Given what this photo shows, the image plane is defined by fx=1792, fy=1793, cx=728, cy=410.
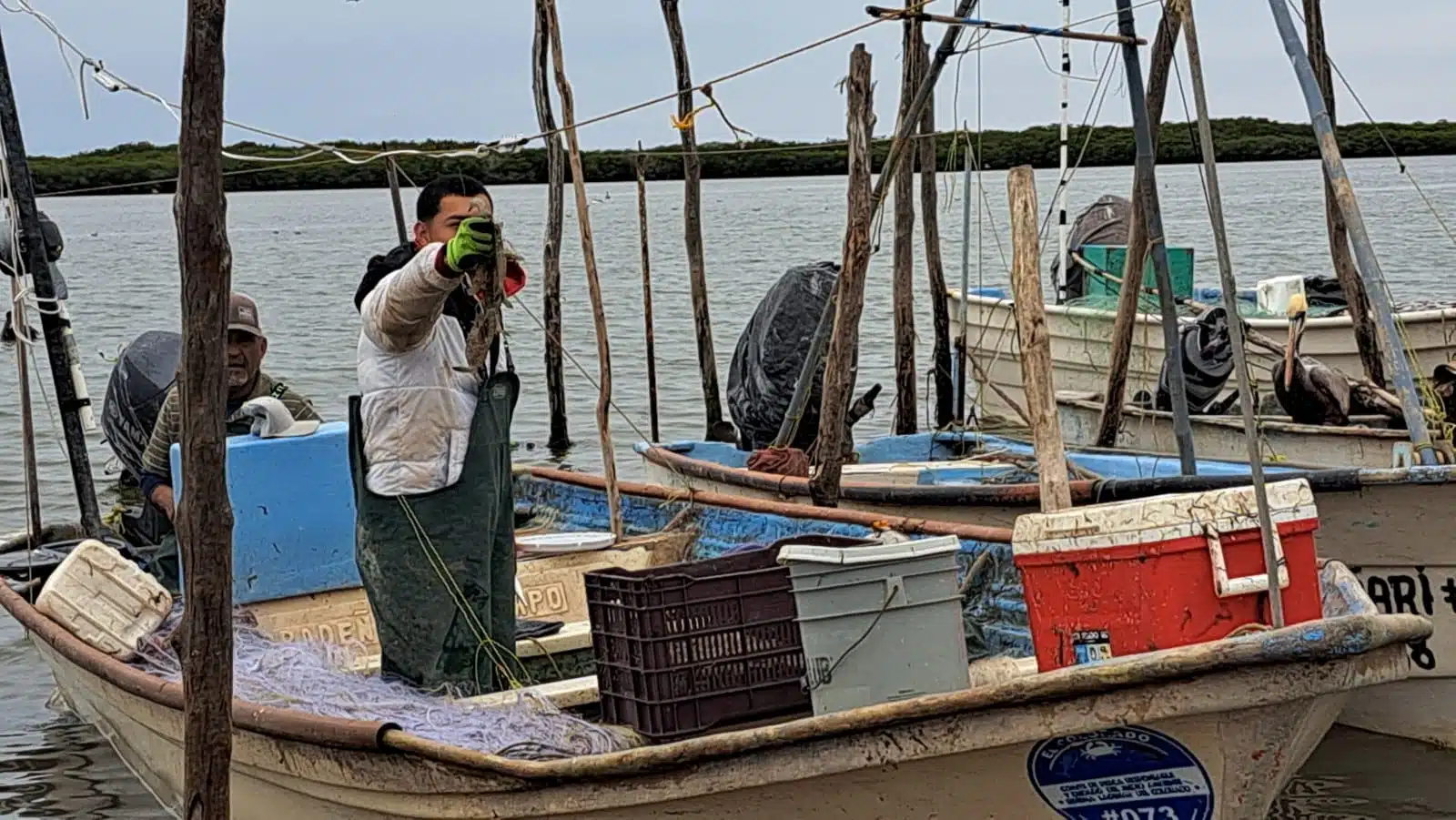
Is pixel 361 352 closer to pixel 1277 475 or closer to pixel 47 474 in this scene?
pixel 1277 475

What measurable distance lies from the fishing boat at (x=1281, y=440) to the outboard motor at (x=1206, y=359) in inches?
9.4

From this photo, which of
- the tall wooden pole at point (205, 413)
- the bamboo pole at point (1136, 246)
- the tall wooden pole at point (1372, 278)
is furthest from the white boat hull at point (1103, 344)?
the tall wooden pole at point (205, 413)

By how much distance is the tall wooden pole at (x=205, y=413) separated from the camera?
4000 millimetres

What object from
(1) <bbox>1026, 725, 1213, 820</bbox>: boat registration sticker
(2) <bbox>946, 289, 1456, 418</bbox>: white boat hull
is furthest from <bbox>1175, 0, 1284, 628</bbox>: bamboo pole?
(2) <bbox>946, 289, 1456, 418</bbox>: white boat hull

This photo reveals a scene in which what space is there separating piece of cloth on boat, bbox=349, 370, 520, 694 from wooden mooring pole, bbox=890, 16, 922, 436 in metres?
3.93

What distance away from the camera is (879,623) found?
5.04 meters

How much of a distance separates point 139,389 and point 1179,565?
805cm

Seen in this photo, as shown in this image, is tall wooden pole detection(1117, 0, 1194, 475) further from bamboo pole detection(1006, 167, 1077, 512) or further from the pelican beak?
bamboo pole detection(1006, 167, 1077, 512)

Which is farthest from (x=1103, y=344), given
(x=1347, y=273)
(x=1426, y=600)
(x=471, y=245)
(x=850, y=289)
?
(x=471, y=245)

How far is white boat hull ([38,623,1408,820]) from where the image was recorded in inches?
173

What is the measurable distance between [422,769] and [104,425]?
25.4 feet

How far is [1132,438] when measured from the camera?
1134cm

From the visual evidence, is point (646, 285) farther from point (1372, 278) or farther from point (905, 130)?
point (1372, 278)

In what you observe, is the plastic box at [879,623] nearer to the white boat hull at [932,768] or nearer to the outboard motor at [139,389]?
the white boat hull at [932,768]
